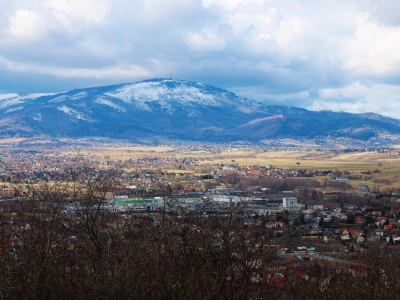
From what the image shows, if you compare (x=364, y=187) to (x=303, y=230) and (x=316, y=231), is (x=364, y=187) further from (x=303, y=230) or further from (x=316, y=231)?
(x=303, y=230)

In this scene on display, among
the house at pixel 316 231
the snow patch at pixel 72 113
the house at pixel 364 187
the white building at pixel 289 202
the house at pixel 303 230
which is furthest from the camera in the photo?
the snow patch at pixel 72 113

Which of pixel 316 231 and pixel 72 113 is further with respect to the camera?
pixel 72 113

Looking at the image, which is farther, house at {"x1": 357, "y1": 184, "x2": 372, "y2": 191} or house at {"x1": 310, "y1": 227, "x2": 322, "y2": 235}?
house at {"x1": 357, "y1": 184, "x2": 372, "y2": 191}

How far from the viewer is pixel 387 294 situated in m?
9.04

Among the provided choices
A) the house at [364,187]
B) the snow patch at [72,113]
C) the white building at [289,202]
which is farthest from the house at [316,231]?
the snow patch at [72,113]

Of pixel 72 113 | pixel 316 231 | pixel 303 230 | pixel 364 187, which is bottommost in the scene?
pixel 316 231

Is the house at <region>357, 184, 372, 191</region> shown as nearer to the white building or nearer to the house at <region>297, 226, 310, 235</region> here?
the white building

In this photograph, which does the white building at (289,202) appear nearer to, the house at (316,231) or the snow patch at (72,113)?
the house at (316,231)

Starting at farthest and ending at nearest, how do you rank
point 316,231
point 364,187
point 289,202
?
point 364,187
point 289,202
point 316,231

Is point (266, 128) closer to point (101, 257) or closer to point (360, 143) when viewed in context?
point (360, 143)

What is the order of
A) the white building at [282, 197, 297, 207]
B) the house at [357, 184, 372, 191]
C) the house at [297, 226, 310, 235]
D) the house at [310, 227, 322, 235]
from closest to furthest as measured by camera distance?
the house at [297, 226, 310, 235], the house at [310, 227, 322, 235], the white building at [282, 197, 297, 207], the house at [357, 184, 372, 191]

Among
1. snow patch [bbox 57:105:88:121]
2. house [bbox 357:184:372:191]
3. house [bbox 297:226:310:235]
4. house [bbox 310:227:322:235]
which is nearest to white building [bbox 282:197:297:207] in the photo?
house [bbox 310:227:322:235]

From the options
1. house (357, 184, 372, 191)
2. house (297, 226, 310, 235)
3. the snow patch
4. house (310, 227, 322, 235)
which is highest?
the snow patch

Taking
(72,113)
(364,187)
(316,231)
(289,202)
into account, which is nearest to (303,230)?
(316,231)
